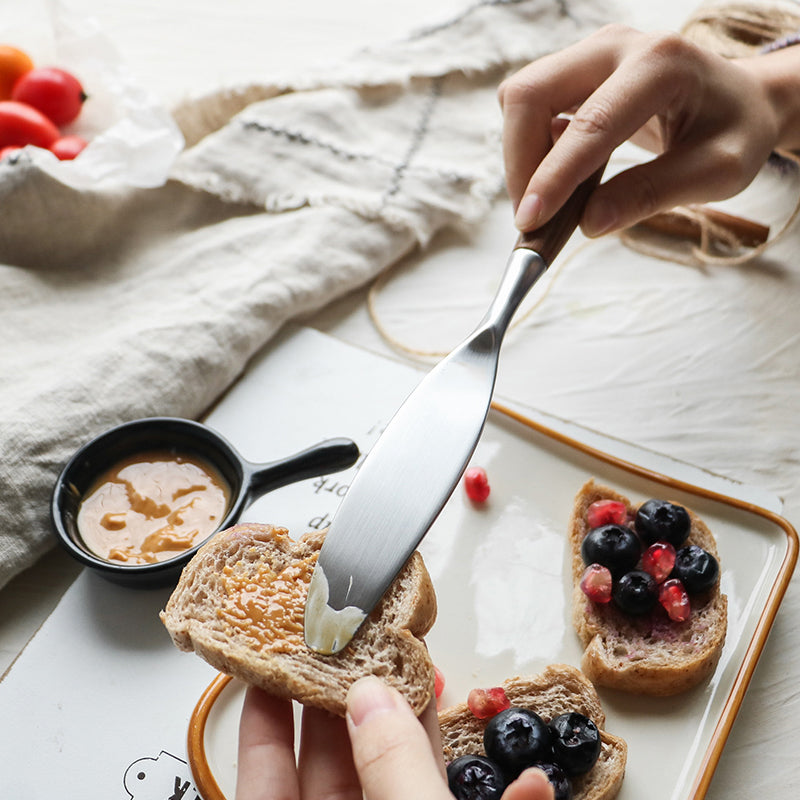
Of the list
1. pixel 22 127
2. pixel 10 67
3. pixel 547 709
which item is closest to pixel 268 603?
pixel 547 709

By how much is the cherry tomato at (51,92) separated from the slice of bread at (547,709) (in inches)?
78.7

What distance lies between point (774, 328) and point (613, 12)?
1.40 m

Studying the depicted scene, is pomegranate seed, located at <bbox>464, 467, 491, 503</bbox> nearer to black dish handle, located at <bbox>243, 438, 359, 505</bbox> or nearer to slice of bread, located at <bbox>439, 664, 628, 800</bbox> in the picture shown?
black dish handle, located at <bbox>243, 438, 359, 505</bbox>

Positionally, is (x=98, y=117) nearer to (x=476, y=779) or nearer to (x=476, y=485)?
(x=476, y=485)

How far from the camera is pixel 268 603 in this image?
1.38 metres

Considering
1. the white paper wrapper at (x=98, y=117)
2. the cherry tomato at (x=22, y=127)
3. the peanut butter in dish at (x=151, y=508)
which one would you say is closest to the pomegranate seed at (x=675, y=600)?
the peanut butter in dish at (x=151, y=508)

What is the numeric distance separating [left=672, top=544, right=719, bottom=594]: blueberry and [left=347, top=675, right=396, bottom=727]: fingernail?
2.32ft

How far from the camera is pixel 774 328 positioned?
219 cm

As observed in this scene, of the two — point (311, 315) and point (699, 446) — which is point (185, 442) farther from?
point (699, 446)

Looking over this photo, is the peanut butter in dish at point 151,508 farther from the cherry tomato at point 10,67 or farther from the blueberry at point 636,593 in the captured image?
the cherry tomato at point 10,67

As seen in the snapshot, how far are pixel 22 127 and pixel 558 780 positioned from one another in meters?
2.15

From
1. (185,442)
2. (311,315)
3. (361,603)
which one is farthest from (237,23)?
(361,603)

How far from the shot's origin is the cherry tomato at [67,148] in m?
2.30

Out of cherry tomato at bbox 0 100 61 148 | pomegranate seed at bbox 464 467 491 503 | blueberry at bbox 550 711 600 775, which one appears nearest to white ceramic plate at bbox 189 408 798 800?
pomegranate seed at bbox 464 467 491 503
